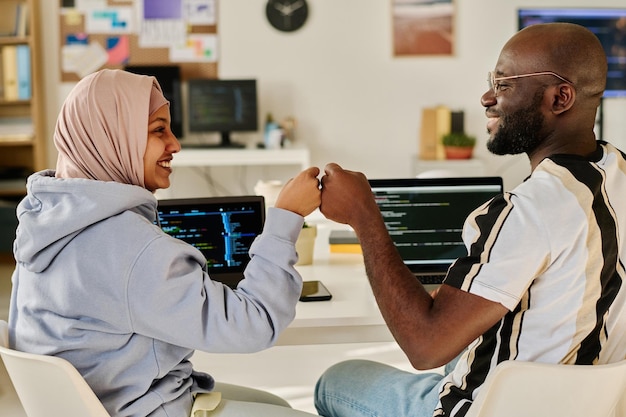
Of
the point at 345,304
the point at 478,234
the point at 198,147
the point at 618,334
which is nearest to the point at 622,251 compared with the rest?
the point at 618,334

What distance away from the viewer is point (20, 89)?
19.3 ft

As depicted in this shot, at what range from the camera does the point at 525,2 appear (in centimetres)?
621

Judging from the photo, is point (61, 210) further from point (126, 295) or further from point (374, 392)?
point (374, 392)

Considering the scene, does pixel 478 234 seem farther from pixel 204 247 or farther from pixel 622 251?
pixel 204 247

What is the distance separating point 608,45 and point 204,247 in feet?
16.8

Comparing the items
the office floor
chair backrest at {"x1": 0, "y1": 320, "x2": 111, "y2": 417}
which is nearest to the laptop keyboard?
chair backrest at {"x1": 0, "y1": 320, "x2": 111, "y2": 417}

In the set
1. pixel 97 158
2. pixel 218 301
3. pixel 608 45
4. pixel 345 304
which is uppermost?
pixel 608 45

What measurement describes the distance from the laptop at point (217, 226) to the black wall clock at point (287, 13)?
166 inches

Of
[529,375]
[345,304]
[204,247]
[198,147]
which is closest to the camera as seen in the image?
[529,375]

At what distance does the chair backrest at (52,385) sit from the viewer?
1.26 metres

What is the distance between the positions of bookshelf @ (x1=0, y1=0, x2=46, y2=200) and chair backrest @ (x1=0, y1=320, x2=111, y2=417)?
15.5ft

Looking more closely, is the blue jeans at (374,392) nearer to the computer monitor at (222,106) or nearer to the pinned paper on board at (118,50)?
the computer monitor at (222,106)

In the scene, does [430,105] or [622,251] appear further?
[430,105]

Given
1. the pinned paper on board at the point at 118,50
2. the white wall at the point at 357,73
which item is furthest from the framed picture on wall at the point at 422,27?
the pinned paper on board at the point at 118,50
